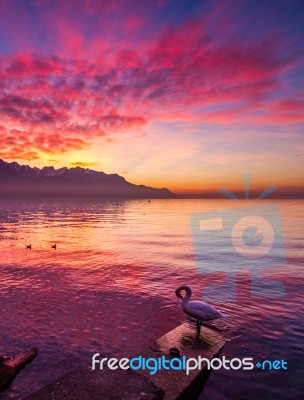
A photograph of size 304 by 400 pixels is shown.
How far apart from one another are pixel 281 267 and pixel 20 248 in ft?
89.3

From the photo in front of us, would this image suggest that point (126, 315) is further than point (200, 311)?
Yes

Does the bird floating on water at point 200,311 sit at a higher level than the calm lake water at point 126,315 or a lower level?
higher

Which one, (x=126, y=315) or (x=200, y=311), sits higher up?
(x=200, y=311)

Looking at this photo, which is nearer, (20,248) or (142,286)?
(142,286)

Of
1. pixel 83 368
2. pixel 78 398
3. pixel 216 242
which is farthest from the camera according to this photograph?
pixel 216 242

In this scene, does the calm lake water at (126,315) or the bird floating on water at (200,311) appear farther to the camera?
the bird floating on water at (200,311)

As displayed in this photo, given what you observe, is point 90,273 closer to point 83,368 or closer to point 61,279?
point 61,279

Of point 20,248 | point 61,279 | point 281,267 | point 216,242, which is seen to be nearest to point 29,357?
point 61,279

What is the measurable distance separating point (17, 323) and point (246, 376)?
9582 millimetres

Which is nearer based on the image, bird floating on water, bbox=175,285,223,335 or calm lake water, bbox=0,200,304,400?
calm lake water, bbox=0,200,304,400

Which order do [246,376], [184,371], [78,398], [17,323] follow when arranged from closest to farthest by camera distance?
[78,398] → [184,371] → [246,376] → [17,323]

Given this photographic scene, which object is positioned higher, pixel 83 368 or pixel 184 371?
pixel 83 368

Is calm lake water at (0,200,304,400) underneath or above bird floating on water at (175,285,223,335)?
underneath

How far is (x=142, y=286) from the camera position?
58.4 ft
